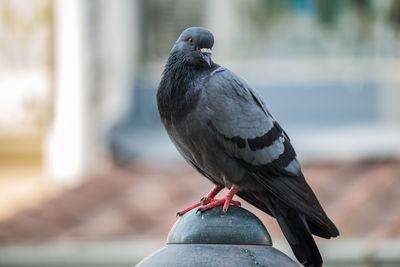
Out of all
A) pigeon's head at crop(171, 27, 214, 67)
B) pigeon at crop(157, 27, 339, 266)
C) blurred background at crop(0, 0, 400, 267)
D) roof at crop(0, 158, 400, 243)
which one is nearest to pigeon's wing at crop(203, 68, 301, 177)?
pigeon at crop(157, 27, 339, 266)

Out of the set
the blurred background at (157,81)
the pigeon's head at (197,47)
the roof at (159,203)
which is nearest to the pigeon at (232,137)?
the pigeon's head at (197,47)

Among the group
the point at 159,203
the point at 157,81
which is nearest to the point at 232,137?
the point at 159,203

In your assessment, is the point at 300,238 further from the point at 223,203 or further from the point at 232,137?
the point at 232,137

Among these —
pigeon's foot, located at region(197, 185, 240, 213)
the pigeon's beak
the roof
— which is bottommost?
pigeon's foot, located at region(197, 185, 240, 213)

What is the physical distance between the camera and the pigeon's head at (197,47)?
3.86 m

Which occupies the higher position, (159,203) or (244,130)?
(159,203)

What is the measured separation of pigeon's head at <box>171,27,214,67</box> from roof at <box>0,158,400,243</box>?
399 centimetres

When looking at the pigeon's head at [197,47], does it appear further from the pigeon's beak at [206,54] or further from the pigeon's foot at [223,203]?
the pigeon's foot at [223,203]

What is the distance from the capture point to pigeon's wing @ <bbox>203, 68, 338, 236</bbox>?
149 inches

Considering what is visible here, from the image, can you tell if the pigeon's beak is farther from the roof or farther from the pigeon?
the roof

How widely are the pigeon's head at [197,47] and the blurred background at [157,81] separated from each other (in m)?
5.30

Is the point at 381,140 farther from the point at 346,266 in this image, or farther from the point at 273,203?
the point at 273,203

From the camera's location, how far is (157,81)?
1017cm

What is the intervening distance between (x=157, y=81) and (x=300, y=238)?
6.63 m
